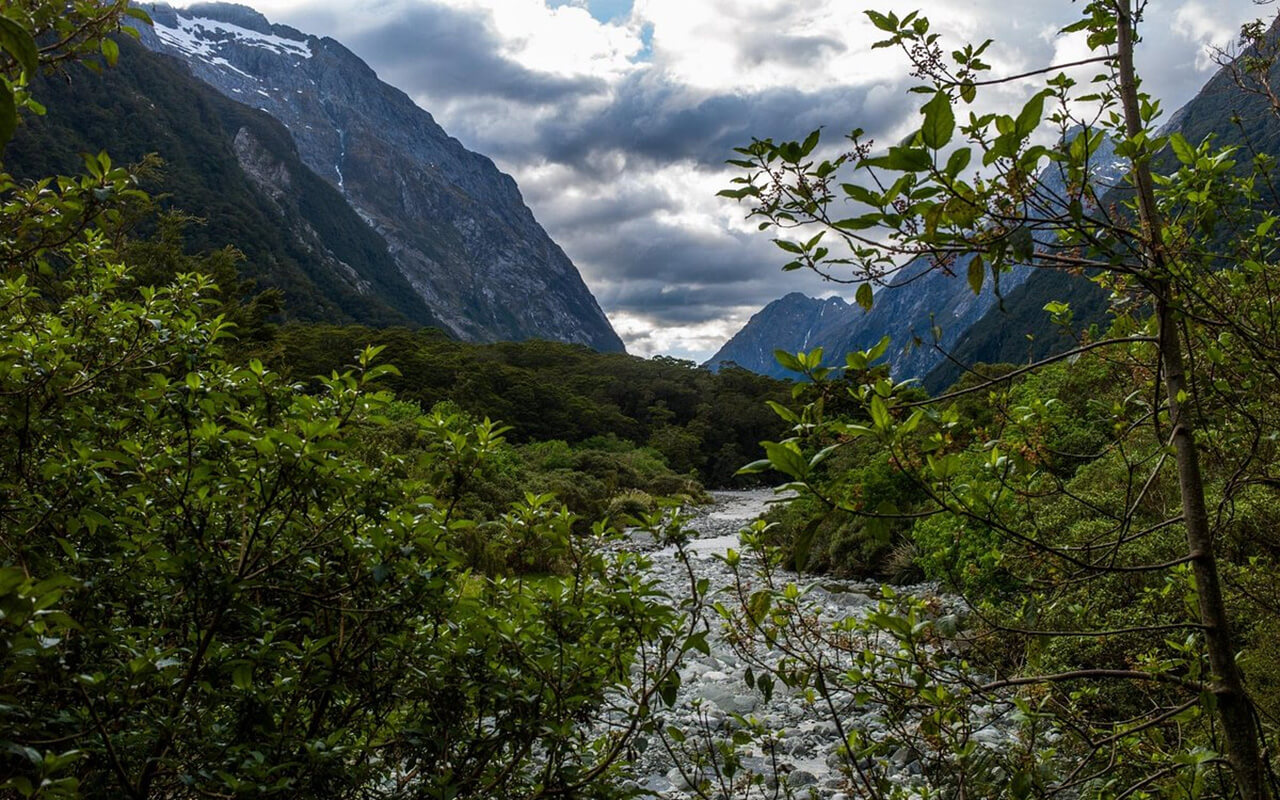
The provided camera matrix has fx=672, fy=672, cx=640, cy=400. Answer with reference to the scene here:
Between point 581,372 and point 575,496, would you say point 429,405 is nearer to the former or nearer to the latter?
point 575,496

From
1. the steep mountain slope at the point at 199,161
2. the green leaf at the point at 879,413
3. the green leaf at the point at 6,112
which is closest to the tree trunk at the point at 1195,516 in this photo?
the green leaf at the point at 879,413

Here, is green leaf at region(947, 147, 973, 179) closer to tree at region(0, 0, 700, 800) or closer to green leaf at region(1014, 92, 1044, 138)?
green leaf at region(1014, 92, 1044, 138)

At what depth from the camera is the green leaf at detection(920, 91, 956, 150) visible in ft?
3.41

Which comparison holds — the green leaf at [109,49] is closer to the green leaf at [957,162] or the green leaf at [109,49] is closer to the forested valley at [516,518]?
the forested valley at [516,518]

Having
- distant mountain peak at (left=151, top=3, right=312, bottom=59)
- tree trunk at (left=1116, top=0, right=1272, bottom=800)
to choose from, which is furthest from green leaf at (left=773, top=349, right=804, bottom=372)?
distant mountain peak at (left=151, top=3, right=312, bottom=59)

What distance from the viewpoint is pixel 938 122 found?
3.46ft

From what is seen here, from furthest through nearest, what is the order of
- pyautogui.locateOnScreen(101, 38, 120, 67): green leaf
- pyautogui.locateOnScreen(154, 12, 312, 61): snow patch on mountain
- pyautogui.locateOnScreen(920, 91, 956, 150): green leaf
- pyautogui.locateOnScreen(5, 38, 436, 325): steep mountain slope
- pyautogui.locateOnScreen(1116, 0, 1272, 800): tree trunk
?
pyautogui.locateOnScreen(154, 12, 312, 61): snow patch on mountain, pyautogui.locateOnScreen(5, 38, 436, 325): steep mountain slope, pyautogui.locateOnScreen(101, 38, 120, 67): green leaf, pyautogui.locateOnScreen(1116, 0, 1272, 800): tree trunk, pyautogui.locateOnScreen(920, 91, 956, 150): green leaf

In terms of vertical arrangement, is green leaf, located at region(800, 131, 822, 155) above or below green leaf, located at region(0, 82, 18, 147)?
above

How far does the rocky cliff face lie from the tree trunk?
129280 millimetres

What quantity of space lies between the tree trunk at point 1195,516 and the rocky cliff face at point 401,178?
129280 millimetres

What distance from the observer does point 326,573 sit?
2.05 meters

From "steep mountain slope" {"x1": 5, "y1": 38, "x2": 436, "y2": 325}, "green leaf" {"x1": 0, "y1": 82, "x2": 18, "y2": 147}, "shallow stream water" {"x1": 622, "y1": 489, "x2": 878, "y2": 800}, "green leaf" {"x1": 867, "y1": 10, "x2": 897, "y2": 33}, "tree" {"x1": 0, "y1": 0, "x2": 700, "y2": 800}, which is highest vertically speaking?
"steep mountain slope" {"x1": 5, "y1": 38, "x2": 436, "y2": 325}

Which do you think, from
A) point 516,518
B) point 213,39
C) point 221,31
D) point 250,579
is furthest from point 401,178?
point 250,579

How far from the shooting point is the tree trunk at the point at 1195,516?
4.08 feet
